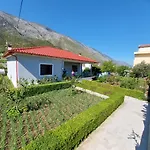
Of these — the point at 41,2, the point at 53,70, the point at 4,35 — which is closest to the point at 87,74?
the point at 53,70

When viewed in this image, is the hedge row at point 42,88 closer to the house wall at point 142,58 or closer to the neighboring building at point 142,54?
the house wall at point 142,58

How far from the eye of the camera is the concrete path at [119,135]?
5203 millimetres

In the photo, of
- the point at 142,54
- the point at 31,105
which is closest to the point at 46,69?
the point at 31,105

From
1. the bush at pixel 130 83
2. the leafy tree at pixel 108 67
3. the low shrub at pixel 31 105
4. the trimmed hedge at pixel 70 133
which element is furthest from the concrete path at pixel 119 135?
the leafy tree at pixel 108 67

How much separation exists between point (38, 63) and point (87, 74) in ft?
43.7

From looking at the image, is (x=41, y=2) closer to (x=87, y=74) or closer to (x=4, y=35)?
(x=87, y=74)

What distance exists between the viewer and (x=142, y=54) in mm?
32438

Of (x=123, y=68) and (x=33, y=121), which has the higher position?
(x=123, y=68)

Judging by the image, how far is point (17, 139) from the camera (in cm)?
482

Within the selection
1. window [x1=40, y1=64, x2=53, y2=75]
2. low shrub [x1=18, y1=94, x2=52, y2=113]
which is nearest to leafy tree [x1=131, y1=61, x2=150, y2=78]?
window [x1=40, y1=64, x2=53, y2=75]

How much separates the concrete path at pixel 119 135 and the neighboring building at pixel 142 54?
88.1 feet

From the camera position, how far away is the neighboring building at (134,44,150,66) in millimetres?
31339

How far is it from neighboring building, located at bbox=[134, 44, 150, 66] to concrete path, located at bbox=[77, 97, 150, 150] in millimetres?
26867

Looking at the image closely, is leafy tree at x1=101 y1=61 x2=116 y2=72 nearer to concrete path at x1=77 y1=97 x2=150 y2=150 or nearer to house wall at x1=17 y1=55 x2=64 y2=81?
house wall at x1=17 y1=55 x2=64 y2=81
